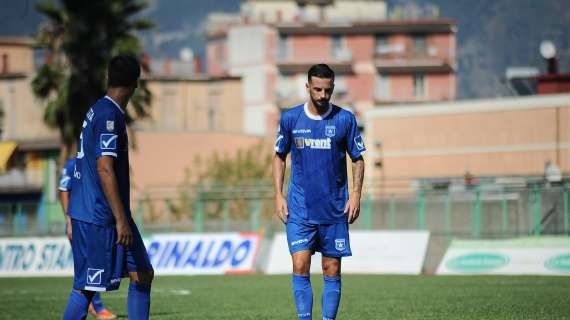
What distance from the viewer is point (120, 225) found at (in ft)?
32.0

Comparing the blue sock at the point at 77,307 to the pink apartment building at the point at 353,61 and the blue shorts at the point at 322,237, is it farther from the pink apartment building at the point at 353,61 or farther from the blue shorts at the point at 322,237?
the pink apartment building at the point at 353,61

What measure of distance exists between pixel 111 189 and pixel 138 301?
104cm

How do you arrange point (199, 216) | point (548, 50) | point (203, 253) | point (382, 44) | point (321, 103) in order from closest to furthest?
1. point (321, 103)
2. point (203, 253)
3. point (199, 216)
4. point (548, 50)
5. point (382, 44)

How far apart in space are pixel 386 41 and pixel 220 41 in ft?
84.3

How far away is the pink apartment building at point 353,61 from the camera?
318 ft

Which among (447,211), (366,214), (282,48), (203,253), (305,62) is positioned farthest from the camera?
(282,48)

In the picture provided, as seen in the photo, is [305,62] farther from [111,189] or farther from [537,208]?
[111,189]

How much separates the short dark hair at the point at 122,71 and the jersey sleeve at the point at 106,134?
27 cm

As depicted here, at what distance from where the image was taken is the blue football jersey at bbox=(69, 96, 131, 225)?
9781 mm

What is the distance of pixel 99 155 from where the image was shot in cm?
976

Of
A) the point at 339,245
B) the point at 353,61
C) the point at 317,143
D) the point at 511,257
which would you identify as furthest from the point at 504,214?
the point at 353,61

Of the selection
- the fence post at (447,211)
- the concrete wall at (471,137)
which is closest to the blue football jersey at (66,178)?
the fence post at (447,211)

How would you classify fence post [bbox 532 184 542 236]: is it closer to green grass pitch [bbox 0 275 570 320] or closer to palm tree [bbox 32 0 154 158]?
green grass pitch [bbox 0 275 570 320]

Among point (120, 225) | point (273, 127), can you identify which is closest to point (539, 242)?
point (120, 225)
